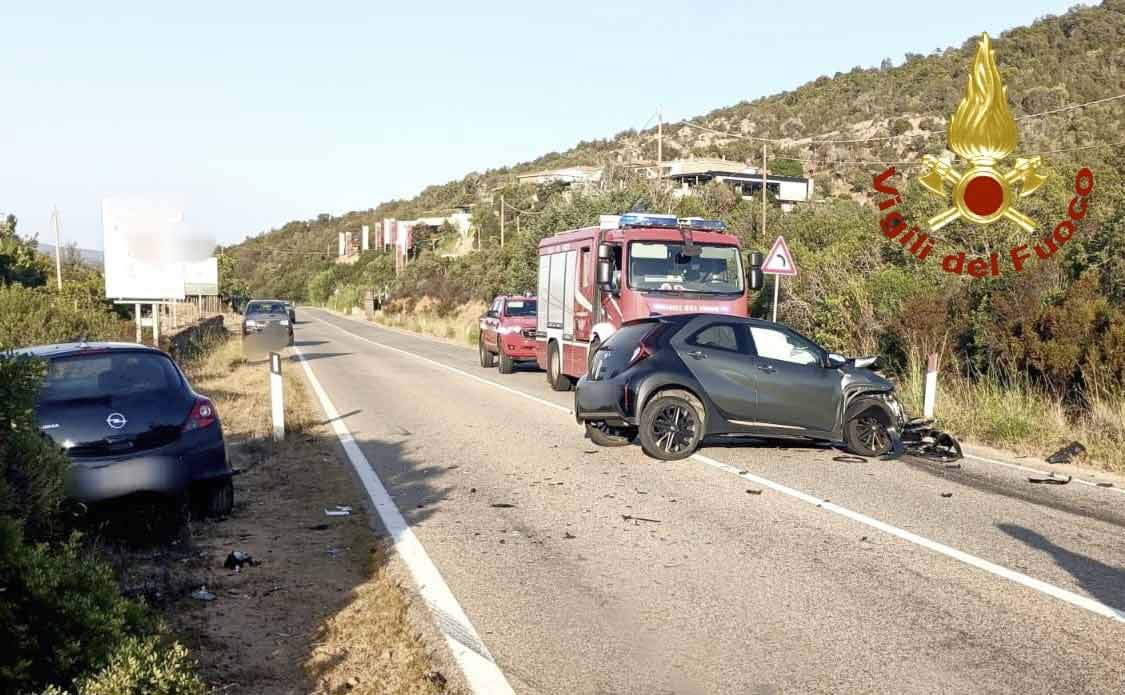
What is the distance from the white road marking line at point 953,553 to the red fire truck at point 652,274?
267 inches

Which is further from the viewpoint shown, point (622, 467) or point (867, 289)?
point (867, 289)

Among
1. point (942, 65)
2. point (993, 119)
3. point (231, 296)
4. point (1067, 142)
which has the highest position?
point (942, 65)

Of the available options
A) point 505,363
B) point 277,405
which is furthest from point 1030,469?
point 505,363

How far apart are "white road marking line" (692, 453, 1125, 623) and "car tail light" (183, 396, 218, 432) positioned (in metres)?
5.10

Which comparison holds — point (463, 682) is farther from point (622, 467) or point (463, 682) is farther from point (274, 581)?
point (622, 467)

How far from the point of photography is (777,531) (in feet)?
27.2

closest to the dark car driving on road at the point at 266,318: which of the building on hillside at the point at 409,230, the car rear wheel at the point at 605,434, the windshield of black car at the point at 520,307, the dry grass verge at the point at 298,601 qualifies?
the windshield of black car at the point at 520,307

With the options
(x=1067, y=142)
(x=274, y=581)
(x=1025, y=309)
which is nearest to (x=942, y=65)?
(x=1067, y=142)

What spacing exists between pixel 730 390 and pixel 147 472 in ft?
21.6

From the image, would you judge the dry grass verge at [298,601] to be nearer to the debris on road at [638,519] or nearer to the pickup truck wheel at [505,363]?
the debris on road at [638,519]

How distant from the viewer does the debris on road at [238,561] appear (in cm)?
723

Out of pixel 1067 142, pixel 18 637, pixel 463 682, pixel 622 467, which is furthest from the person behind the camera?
pixel 1067 142

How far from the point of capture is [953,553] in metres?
7.56

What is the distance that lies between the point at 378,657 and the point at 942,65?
80040mm
